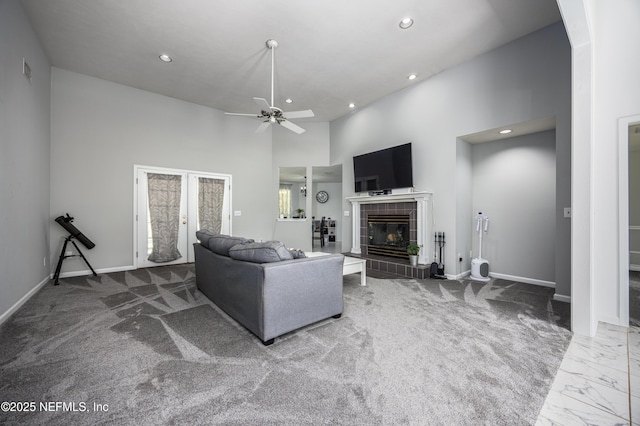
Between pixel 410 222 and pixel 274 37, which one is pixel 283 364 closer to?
pixel 410 222

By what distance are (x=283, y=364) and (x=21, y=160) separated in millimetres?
3758

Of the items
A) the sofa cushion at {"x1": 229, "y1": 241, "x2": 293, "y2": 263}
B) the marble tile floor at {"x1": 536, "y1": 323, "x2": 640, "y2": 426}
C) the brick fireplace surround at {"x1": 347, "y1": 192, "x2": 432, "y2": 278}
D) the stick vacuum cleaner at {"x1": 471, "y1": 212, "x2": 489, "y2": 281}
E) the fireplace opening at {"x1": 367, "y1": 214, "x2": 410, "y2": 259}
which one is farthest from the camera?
the fireplace opening at {"x1": 367, "y1": 214, "x2": 410, "y2": 259}

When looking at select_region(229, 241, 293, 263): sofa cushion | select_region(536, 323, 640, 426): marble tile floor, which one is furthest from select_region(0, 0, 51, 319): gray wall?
select_region(536, 323, 640, 426): marble tile floor

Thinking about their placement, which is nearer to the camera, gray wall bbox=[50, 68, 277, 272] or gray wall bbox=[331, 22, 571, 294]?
gray wall bbox=[331, 22, 571, 294]

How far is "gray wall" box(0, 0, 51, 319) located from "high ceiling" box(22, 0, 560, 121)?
414 mm

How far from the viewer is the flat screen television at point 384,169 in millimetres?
4641

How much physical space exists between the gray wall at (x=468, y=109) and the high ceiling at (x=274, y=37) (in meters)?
0.25

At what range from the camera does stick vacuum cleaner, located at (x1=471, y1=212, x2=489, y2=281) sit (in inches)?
162

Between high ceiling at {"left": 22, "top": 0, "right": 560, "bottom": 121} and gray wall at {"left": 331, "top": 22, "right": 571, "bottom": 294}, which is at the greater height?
high ceiling at {"left": 22, "top": 0, "right": 560, "bottom": 121}

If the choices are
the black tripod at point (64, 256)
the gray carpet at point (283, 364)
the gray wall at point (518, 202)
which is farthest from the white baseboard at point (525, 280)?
Result: the black tripod at point (64, 256)

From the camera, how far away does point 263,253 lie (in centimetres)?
218

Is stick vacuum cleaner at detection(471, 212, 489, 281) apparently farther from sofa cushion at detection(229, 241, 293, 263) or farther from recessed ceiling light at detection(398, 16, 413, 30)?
sofa cushion at detection(229, 241, 293, 263)

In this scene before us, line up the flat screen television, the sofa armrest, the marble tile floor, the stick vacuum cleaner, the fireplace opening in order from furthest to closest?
the fireplace opening → the flat screen television → the stick vacuum cleaner → the sofa armrest → the marble tile floor

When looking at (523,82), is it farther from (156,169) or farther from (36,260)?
(36,260)
